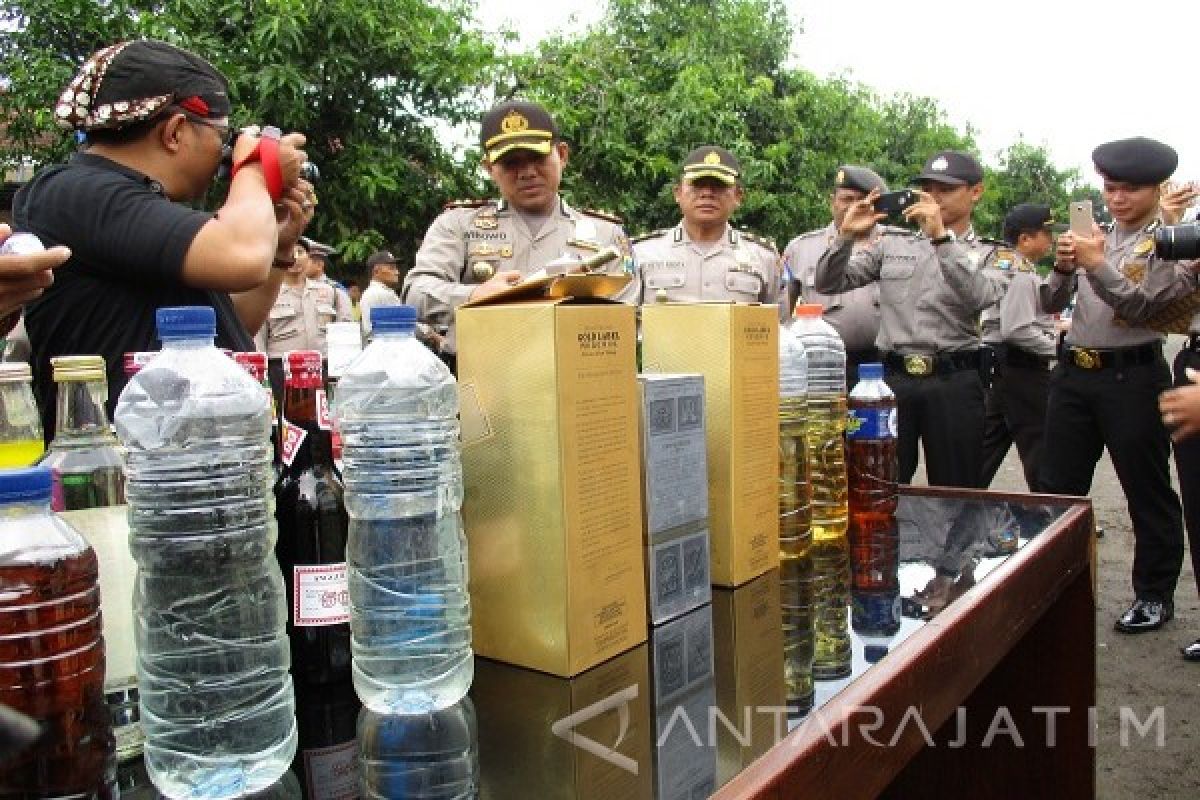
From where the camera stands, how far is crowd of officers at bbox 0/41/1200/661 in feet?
4.60

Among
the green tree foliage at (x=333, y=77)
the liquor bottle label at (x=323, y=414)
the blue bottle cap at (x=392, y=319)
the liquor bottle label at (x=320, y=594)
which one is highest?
the green tree foliage at (x=333, y=77)

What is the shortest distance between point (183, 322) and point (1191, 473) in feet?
10.3

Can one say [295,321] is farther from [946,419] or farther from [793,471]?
[793,471]

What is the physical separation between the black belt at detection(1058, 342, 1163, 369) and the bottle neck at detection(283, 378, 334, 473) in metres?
3.27

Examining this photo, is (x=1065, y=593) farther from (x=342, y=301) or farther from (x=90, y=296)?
(x=342, y=301)

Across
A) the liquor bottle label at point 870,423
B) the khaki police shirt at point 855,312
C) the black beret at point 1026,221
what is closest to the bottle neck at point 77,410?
the liquor bottle label at point 870,423

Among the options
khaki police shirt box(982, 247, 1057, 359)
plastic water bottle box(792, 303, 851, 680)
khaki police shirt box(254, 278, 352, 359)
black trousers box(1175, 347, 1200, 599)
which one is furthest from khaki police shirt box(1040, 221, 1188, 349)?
khaki police shirt box(254, 278, 352, 359)

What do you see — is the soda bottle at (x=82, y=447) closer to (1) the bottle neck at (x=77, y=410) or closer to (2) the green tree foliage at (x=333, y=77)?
(1) the bottle neck at (x=77, y=410)

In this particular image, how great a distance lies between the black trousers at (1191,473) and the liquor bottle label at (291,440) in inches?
115

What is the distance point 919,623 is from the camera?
1.10 m

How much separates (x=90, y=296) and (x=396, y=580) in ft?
3.05

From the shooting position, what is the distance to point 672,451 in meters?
1.11

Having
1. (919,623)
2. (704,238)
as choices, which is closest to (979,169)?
(704,238)

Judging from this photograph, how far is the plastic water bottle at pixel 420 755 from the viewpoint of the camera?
0.72 metres
